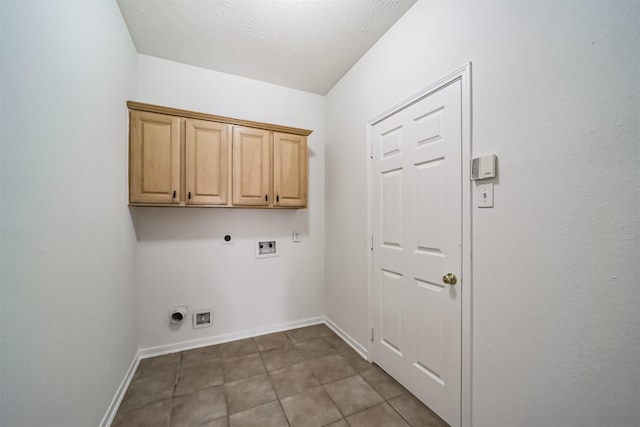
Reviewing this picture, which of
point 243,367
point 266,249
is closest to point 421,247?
point 266,249

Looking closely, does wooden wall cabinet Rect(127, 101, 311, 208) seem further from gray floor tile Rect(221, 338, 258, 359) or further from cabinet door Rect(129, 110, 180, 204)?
gray floor tile Rect(221, 338, 258, 359)

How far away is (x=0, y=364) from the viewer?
74cm

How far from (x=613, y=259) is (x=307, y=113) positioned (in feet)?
8.86

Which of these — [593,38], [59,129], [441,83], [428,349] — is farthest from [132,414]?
[593,38]

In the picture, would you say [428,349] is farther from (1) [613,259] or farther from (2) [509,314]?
(1) [613,259]

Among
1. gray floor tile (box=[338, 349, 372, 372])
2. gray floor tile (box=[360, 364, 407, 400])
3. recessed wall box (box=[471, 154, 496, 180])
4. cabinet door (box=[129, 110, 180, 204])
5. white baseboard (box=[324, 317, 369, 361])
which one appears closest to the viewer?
recessed wall box (box=[471, 154, 496, 180])

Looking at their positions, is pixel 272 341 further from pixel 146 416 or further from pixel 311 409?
pixel 146 416

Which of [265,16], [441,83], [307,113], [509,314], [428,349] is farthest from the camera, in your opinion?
[307,113]

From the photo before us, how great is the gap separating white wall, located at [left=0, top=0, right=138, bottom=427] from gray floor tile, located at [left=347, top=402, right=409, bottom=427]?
4.85 ft

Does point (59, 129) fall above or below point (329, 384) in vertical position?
above

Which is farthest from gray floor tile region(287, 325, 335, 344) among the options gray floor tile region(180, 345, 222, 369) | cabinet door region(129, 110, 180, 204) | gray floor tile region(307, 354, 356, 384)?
cabinet door region(129, 110, 180, 204)

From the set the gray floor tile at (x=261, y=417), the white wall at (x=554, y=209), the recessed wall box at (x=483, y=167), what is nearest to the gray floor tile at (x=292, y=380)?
the gray floor tile at (x=261, y=417)

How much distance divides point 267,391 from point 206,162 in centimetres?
192

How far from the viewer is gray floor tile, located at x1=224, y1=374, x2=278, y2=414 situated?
5.33 ft
